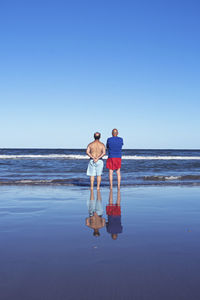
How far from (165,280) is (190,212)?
125 inches

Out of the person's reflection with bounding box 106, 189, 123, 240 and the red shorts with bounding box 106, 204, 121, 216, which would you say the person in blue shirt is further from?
the red shorts with bounding box 106, 204, 121, 216

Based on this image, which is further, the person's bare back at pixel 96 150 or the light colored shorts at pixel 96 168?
the light colored shorts at pixel 96 168

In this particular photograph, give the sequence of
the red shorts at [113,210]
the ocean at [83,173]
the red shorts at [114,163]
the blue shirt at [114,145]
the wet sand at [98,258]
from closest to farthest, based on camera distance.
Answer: the wet sand at [98,258] < the red shorts at [113,210] < the blue shirt at [114,145] < the red shorts at [114,163] < the ocean at [83,173]

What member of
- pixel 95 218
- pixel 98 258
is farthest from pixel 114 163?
pixel 98 258

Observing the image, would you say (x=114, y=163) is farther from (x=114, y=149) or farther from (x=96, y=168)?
(x=96, y=168)

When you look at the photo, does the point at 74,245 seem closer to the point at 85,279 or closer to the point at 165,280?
the point at 85,279

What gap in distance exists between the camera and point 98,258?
9.21ft

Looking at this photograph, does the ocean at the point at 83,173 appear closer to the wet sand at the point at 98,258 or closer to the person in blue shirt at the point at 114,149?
the person in blue shirt at the point at 114,149

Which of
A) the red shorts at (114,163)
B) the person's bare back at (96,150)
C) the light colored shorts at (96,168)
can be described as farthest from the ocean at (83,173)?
the person's bare back at (96,150)

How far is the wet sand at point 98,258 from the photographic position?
220cm

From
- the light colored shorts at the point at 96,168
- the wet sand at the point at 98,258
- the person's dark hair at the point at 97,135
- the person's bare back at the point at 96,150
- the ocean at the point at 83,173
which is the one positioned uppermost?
the person's dark hair at the point at 97,135

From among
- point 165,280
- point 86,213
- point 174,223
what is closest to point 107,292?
point 165,280

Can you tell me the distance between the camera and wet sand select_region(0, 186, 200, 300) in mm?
2197

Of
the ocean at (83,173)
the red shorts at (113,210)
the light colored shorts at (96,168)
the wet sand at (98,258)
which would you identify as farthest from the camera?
the ocean at (83,173)
